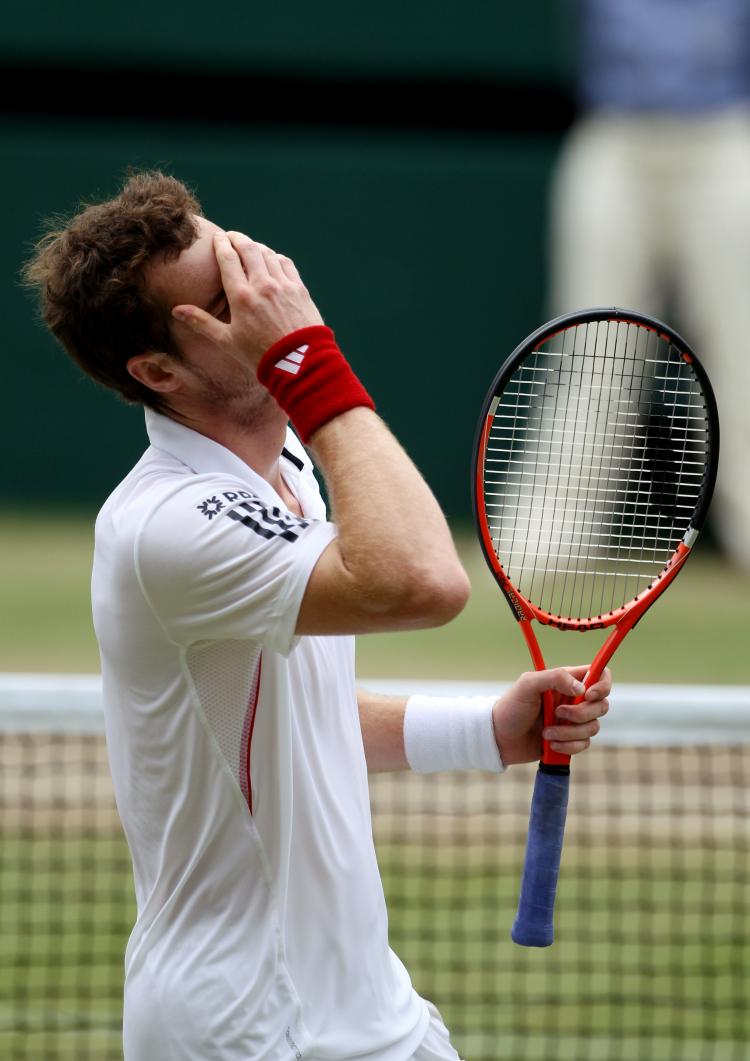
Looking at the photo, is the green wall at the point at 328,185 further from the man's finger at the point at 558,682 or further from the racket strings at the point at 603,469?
the man's finger at the point at 558,682

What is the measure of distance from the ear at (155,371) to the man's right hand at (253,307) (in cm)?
8

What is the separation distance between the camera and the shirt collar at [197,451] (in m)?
2.21

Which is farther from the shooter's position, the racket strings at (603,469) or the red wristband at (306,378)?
the racket strings at (603,469)

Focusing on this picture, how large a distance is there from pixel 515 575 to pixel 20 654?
2.73 metres

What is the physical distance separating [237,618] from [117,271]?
500mm

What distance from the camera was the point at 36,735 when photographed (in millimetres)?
6410

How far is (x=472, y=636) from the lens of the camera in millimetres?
8633

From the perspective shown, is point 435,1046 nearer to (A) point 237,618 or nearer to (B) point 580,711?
(B) point 580,711

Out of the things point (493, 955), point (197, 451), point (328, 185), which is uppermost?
point (328, 185)

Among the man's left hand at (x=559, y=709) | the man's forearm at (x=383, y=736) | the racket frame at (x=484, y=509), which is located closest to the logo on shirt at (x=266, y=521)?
the racket frame at (x=484, y=509)

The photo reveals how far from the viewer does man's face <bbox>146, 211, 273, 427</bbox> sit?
7.04 feet

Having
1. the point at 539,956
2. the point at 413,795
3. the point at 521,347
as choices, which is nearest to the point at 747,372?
the point at 413,795

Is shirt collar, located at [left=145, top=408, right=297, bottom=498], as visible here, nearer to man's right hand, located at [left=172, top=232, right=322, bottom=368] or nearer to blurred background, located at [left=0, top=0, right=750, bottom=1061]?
man's right hand, located at [left=172, top=232, right=322, bottom=368]

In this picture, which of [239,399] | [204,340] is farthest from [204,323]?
[239,399]
